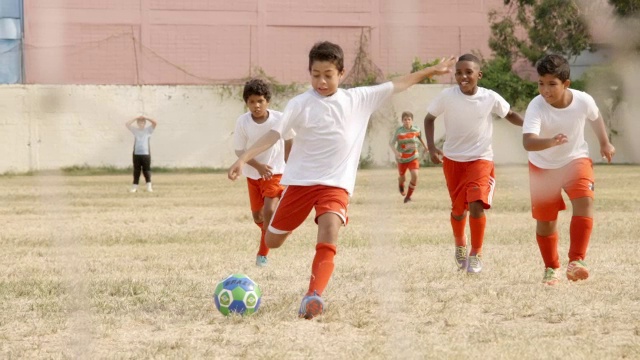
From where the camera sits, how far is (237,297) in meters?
6.36

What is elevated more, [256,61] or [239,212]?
[256,61]

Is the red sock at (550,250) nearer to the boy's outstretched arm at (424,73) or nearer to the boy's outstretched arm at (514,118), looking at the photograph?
the boy's outstretched arm at (514,118)

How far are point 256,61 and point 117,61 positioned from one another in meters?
3.98

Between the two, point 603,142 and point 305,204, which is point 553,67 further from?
point 305,204

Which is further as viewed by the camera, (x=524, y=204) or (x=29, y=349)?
(x=524, y=204)

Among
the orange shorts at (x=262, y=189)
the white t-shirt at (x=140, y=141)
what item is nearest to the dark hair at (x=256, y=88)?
the orange shorts at (x=262, y=189)

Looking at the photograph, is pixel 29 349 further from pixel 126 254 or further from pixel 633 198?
pixel 633 198

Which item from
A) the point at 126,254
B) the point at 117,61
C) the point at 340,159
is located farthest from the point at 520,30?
the point at 340,159

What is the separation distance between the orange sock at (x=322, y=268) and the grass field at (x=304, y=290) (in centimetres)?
15

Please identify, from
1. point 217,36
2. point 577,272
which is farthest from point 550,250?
point 217,36

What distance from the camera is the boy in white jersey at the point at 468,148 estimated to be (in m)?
8.50

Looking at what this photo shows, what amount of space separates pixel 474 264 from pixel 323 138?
1.95 m

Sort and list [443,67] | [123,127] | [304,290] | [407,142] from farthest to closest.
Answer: [123,127], [407,142], [304,290], [443,67]

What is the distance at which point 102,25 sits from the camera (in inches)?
1297
